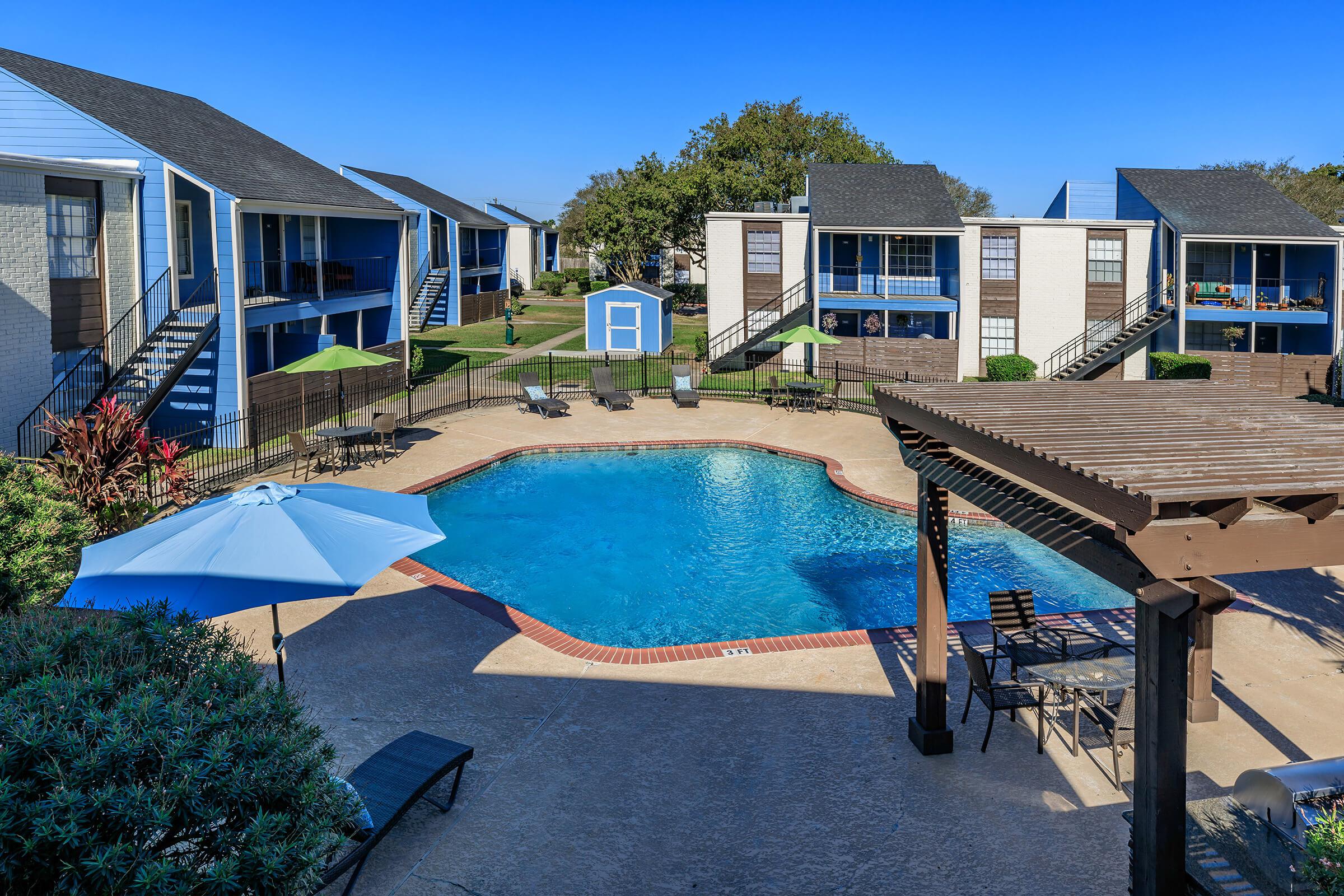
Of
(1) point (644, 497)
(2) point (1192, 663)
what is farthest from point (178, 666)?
(1) point (644, 497)

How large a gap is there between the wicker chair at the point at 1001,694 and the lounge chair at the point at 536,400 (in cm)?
1866

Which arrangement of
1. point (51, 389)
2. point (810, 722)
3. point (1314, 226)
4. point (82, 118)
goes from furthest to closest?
point (1314, 226) < point (82, 118) < point (51, 389) < point (810, 722)

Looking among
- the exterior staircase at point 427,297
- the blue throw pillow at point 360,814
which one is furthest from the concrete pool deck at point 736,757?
the exterior staircase at point 427,297

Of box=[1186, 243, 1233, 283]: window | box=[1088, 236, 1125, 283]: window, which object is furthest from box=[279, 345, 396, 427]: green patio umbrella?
box=[1186, 243, 1233, 283]: window

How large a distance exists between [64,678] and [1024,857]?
20.3ft

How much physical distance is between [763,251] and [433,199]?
23.6 meters

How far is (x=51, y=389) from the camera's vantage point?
19.7m

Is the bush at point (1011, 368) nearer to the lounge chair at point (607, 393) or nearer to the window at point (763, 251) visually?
the window at point (763, 251)

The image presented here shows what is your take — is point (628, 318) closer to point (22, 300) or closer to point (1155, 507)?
point (22, 300)

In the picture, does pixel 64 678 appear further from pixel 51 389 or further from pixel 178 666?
pixel 51 389

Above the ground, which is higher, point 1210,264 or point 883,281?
point 1210,264

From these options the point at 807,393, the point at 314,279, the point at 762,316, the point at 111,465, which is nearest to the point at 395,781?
the point at 111,465

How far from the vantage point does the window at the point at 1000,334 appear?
115 ft

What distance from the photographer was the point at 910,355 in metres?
34.0
